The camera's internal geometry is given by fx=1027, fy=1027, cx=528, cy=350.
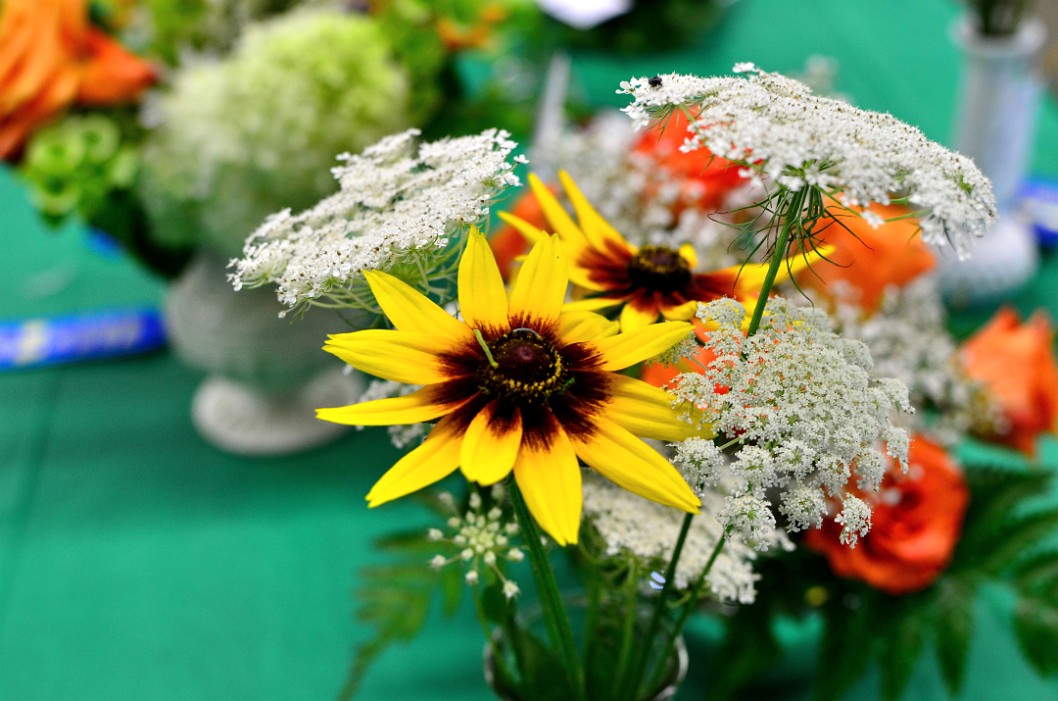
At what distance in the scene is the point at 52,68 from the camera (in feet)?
2.51

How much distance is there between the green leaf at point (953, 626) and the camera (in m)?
0.61

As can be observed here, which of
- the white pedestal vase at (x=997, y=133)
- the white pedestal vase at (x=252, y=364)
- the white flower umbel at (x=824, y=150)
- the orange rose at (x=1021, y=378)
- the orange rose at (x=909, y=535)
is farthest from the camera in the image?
the white pedestal vase at (x=997, y=133)

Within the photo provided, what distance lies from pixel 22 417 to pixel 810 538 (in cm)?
73

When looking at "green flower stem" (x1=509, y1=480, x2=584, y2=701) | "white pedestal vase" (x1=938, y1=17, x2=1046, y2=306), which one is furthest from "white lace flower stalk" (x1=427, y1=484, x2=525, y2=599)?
"white pedestal vase" (x1=938, y1=17, x2=1046, y2=306)

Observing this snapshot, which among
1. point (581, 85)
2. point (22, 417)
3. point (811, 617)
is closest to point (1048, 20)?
point (581, 85)

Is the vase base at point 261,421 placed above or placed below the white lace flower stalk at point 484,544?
below

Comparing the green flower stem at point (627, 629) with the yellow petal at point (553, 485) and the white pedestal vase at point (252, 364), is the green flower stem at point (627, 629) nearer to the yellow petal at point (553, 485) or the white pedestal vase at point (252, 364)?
the yellow petal at point (553, 485)

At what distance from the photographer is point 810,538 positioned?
580 millimetres

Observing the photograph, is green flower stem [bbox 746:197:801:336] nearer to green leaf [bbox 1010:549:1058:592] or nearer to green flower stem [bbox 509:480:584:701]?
green flower stem [bbox 509:480:584:701]

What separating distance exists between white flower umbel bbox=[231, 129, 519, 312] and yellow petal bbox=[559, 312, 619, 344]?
42 millimetres

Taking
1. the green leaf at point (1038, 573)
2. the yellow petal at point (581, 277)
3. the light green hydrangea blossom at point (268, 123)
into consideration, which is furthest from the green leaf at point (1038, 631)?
the light green hydrangea blossom at point (268, 123)

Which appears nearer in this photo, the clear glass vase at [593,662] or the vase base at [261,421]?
the clear glass vase at [593,662]

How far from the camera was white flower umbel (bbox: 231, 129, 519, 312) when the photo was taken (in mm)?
299

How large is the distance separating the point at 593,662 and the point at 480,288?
0.17 meters
